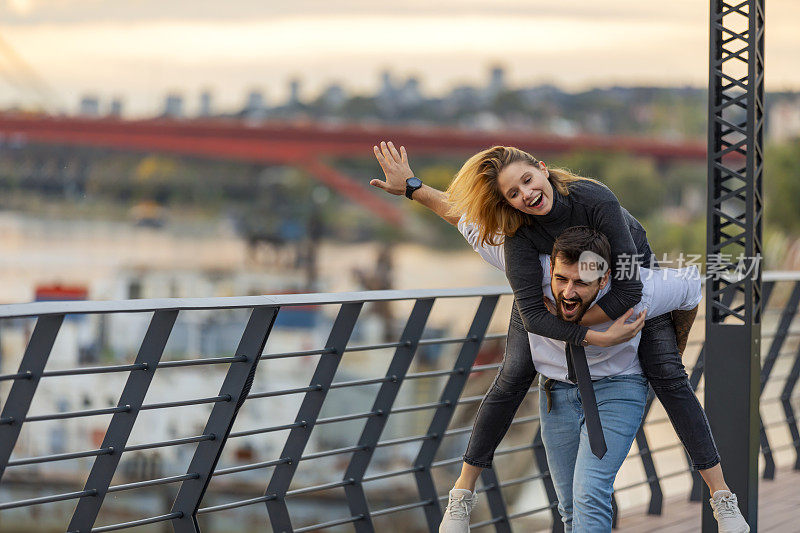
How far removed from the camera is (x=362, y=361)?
45.8 m

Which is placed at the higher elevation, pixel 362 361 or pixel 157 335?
pixel 157 335

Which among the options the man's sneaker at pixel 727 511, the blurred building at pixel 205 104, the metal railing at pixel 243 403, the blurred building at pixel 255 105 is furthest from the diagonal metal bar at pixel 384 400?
the blurred building at pixel 255 105

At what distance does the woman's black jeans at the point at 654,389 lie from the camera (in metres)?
2.67

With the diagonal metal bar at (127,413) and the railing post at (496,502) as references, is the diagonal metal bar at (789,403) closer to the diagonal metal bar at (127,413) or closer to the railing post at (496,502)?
the railing post at (496,502)

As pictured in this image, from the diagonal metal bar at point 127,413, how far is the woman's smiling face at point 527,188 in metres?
0.87

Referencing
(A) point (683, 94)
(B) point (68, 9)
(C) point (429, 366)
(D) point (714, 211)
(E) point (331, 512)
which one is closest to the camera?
(D) point (714, 211)

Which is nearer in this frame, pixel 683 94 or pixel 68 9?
pixel 683 94

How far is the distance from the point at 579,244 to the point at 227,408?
1047mm

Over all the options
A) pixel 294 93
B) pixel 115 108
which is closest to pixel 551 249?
pixel 115 108

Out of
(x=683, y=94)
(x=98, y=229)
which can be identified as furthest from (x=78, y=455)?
(x=98, y=229)

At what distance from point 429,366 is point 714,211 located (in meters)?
41.2

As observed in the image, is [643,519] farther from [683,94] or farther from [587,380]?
[683,94]

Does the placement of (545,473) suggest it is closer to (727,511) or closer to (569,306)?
(727,511)

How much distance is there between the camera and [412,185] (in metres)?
3.07
